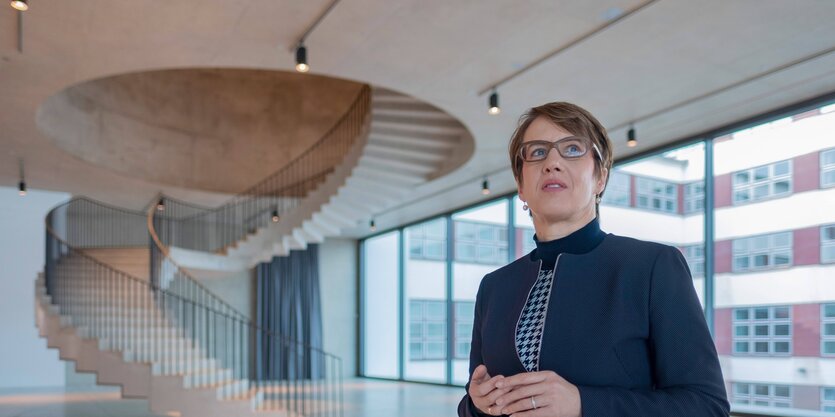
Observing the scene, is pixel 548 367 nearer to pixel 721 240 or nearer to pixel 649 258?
pixel 649 258

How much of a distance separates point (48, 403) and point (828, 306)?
11.1 meters

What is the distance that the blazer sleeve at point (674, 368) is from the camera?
103 centimetres

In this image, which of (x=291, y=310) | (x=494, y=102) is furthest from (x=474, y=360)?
(x=291, y=310)

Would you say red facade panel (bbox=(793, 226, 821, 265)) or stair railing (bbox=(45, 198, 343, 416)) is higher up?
red facade panel (bbox=(793, 226, 821, 265))

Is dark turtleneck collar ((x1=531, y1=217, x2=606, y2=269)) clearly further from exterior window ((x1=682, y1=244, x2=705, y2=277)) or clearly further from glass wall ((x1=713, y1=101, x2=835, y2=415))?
exterior window ((x1=682, y1=244, x2=705, y2=277))

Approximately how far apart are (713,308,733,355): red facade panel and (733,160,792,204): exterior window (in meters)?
1.38

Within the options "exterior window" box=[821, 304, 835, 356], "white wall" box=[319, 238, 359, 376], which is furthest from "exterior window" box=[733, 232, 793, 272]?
"white wall" box=[319, 238, 359, 376]

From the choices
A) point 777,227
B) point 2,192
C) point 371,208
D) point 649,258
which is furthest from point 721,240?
point 2,192

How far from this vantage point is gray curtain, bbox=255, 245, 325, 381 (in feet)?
54.3

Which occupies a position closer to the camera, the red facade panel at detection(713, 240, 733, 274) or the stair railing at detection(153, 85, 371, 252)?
the red facade panel at detection(713, 240, 733, 274)

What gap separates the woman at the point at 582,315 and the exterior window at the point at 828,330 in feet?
24.7

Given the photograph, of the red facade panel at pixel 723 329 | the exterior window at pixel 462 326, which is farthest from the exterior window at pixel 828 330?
the exterior window at pixel 462 326

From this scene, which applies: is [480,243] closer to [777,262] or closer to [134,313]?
[134,313]

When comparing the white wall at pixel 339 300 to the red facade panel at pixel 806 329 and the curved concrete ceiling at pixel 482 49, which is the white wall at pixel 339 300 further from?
the red facade panel at pixel 806 329
